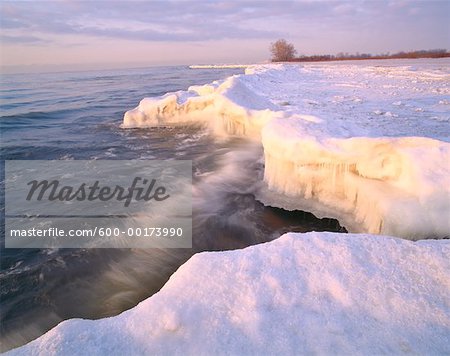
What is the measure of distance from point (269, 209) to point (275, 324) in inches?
154

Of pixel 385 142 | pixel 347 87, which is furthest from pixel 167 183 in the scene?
pixel 347 87

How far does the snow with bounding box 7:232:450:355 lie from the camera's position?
70.9 inches

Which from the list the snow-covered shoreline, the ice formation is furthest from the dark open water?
the snow-covered shoreline

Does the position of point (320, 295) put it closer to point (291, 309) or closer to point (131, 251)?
point (291, 309)

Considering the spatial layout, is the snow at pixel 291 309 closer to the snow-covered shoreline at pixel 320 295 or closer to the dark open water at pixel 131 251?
the snow-covered shoreline at pixel 320 295

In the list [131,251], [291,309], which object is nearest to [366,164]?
[291,309]

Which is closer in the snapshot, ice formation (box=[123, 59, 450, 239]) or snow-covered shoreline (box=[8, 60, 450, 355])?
snow-covered shoreline (box=[8, 60, 450, 355])

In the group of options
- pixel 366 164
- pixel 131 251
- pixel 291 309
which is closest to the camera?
pixel 291 309

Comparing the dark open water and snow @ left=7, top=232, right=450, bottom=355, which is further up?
snow @ left=7, top=232, right=450, bottom=355

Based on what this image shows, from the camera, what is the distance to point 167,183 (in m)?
7.22

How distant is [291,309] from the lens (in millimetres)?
1999

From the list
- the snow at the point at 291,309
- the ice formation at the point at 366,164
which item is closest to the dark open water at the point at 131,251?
the ice formation at the point at 366,164

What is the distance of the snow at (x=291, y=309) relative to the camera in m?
1.80

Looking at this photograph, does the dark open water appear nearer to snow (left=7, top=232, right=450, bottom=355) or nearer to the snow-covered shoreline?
the snow-covered shoreline
